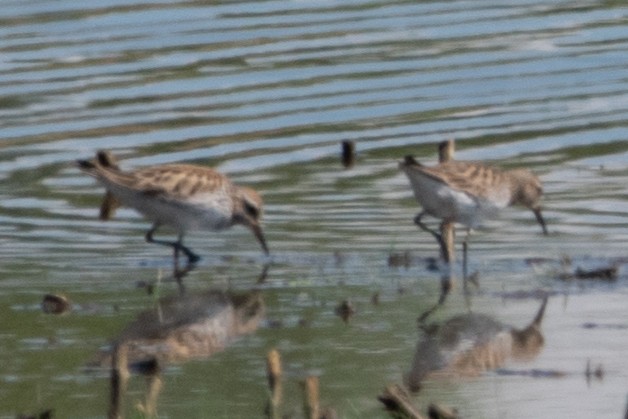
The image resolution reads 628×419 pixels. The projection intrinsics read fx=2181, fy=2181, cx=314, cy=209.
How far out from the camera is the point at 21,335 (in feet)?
32.0

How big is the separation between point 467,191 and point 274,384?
13.8ft

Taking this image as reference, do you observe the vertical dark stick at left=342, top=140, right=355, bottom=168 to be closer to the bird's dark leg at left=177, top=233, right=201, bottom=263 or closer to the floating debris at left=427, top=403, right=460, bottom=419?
the bird's dark leg at left=177, top=233, right=201, bottom=263

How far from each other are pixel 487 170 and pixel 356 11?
913 cm

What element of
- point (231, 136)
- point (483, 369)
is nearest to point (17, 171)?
point (231, 136)

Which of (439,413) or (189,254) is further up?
(439,413)

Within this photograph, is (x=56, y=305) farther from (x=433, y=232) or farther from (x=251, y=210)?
(x=433, y=232)

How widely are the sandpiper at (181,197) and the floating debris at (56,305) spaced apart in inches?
65.7

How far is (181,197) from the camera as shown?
477 inches

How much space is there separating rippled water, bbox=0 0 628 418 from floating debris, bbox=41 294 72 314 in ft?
0.24

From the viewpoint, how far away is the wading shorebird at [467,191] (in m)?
11.8

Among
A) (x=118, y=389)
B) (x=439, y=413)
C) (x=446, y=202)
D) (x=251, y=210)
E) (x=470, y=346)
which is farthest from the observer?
(x=251, y=210)

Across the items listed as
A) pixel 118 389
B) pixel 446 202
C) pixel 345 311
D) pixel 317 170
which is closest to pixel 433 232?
pixel 446 202

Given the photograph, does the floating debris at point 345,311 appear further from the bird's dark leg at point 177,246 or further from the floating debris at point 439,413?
the floating debris at point 439,413

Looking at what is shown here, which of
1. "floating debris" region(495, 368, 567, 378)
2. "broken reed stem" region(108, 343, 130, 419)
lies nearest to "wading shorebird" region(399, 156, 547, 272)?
"floating debris" region(495, 368, 567, 378)
